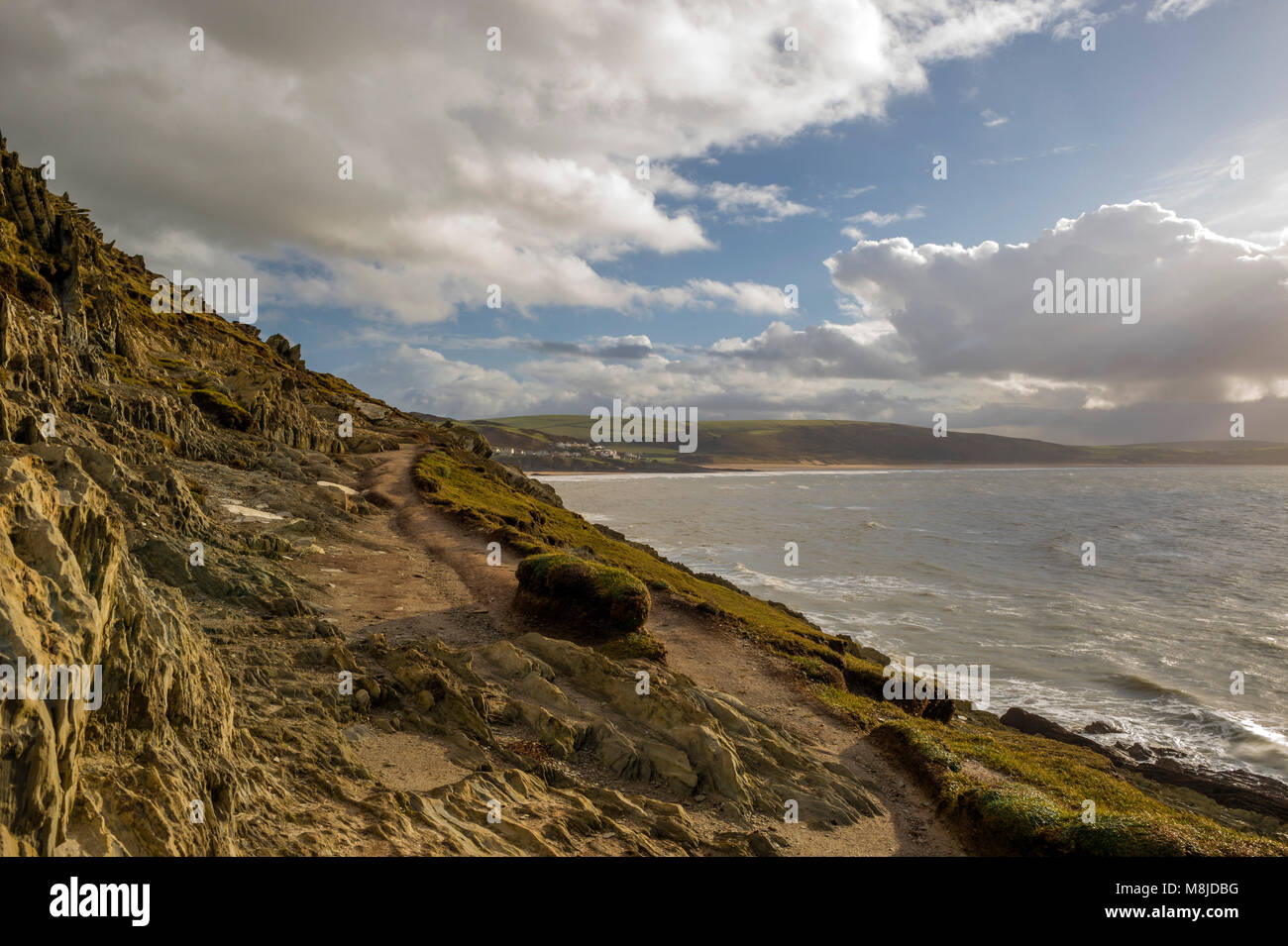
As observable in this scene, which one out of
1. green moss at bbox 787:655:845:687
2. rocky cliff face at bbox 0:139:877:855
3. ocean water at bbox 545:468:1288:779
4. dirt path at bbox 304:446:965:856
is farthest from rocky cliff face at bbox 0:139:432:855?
ocean water at bbox 545:468:1288:779

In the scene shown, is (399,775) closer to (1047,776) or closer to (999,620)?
(1047,776)

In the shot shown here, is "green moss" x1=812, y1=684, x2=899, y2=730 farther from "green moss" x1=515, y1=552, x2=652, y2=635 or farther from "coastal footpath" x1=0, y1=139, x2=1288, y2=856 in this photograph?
"green moss" x1=515, y1=552, x2=652, y2=635

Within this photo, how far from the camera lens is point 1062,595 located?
50.5 metres

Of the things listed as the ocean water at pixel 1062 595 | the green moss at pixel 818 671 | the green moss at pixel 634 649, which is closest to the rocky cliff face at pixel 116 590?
the green moss at pixel 634 649

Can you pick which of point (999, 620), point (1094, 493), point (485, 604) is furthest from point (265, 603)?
Answer: point (1094, 493)

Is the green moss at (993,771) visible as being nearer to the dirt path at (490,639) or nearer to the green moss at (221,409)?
the dirt path at (490,639)

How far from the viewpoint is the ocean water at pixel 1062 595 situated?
101ft

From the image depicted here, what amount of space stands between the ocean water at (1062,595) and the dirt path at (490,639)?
14744 millimetres

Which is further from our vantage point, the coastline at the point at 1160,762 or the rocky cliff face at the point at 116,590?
the coastline at the point at 1160,762

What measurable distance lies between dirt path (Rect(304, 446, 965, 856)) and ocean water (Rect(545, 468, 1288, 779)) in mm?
14744

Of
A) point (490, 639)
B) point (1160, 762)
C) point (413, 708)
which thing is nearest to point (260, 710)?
point (413, 708)

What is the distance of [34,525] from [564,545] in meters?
30.9

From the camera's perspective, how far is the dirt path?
510 inches

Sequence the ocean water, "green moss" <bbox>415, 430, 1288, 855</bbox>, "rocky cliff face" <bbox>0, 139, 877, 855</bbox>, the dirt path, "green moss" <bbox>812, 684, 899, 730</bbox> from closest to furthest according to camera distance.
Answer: "rocky cliff face" <bbox>0, 139, 877, 855</bbox> < "green moss" <bbox>415, 430, 1288, 855</bbox> < the dirt path < "green moss" <bbox>812, 684, 899, 730</bbox> < the ocean water
